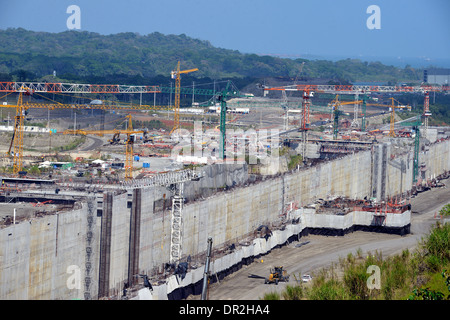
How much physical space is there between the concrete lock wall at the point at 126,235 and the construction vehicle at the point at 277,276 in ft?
6.26

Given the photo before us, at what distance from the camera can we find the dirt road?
32.7m

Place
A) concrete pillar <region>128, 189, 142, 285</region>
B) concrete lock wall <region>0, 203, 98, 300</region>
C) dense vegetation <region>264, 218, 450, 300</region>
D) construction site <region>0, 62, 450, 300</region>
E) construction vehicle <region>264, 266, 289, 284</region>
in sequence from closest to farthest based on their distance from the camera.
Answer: dense vegetation <region>264, 218, 450, 300</region> → concrete lock wall <region>0, 203, 98, 300</region> → construction site <region>0, 62, 450, 300</region> → concrete pillar <region>128, 189, 142, 285</region> → construction vehicle <region>264, 266, 289, 284</region>

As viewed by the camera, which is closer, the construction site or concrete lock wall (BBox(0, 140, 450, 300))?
concrete lock wall (BBox(0, 140, 450, 300))

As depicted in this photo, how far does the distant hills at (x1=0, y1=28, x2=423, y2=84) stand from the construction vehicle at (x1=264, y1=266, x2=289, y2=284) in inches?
4255

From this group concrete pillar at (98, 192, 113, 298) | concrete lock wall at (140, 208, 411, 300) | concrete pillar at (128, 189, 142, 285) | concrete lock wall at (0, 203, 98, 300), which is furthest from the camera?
concrete pillar at (128, 189, 142, 285)

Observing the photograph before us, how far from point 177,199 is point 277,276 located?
4792 millimetres

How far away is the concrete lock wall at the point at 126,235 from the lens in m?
27.0

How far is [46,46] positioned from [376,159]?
412ft

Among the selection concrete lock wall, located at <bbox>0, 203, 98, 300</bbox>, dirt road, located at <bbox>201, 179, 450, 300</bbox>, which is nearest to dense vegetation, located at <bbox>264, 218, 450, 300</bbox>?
dirt road, located at <bbox>201, 179, 450, 300</bbox>

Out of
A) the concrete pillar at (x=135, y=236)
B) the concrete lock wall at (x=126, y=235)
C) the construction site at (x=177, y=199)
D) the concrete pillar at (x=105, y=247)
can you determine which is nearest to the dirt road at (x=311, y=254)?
the construction site at (x=177, y=199)

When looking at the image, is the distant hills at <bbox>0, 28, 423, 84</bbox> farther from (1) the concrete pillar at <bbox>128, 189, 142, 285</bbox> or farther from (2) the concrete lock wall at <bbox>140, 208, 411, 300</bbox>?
(1) the concrete pillar at <bbox>128, 189, 142, 285</bbox>

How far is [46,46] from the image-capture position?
172500 mm
